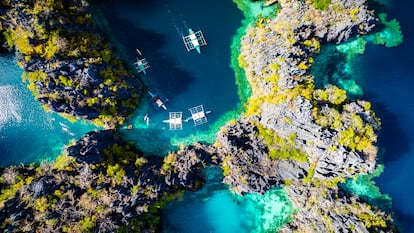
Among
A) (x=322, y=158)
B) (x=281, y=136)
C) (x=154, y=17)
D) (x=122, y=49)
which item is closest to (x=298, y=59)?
(x=281, y=136)

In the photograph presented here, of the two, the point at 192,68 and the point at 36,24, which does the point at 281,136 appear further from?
the point at 36,24

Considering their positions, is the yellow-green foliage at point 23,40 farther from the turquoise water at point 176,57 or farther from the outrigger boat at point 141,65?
the outrigger boat at point 141,65

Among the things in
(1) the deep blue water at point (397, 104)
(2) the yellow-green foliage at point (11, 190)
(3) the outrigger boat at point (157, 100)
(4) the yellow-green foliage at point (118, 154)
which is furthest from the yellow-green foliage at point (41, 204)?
(1) the deep blue water at point (397, 104)

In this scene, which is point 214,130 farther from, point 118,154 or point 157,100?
point 118,154

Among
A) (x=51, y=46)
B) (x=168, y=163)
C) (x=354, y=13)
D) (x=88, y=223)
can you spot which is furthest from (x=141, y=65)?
(x=354, y=13)

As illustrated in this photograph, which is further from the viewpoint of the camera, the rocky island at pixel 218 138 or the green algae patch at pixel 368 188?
the green algae patch at pixel 368 188
